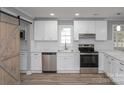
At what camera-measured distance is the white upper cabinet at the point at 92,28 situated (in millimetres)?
6660

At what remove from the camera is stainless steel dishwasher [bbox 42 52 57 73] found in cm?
647

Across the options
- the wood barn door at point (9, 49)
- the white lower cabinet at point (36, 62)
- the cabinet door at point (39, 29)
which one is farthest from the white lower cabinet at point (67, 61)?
the wood barn door at point (9, 49)

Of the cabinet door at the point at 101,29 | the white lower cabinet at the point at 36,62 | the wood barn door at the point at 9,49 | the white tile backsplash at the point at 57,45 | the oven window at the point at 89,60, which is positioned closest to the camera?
the wood barn door at the point at 9,49

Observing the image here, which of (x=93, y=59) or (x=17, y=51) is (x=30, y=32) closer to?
(x=17, y=51)

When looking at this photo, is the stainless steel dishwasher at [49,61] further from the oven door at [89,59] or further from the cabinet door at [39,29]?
the oven door at [89,59]

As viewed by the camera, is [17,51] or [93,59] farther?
[93,59]

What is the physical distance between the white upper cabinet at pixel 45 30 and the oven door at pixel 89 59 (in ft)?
4.49

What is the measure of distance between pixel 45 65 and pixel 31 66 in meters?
0.57

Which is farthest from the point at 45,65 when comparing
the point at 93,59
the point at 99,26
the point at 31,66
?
the point at 99,26

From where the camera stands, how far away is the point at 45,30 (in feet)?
22.1

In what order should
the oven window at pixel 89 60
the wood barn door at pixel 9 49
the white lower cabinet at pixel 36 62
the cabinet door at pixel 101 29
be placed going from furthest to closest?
the cabinet door at pixel 101 29 → the white lower cabinet at pixel 36 62 → the oven window at pixel 89 60 → the wood barn door at pixel 9 49

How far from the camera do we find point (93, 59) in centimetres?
640

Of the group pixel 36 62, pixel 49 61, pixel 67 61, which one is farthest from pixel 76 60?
pixel 36 62
